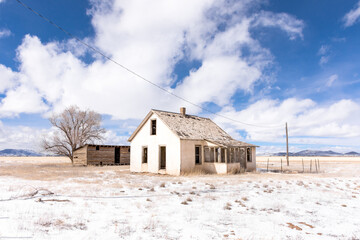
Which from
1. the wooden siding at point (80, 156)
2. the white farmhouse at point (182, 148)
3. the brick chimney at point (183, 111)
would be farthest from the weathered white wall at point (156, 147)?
the wooden siding at point (80, 156)

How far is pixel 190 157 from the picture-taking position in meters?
20.4

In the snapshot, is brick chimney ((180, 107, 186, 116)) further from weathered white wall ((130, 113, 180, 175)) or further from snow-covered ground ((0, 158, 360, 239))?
snow-covered ground ((0, 158, 360, 239))

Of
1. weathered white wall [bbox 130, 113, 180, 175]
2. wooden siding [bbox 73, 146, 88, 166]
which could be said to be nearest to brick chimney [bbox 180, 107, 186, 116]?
weathered white wall [bbox 130, 113, 180, 175]

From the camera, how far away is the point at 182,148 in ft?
64.6

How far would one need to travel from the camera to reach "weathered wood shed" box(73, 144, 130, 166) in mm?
31453

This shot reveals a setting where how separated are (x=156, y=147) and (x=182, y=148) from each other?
2.85 m

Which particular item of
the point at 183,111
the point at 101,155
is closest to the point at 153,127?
the point at 183,111

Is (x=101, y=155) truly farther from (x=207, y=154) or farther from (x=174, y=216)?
(x=174, y=216)

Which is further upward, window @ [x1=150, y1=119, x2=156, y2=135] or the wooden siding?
window @ [x1=150, y1=119, x2=156, y2=135]

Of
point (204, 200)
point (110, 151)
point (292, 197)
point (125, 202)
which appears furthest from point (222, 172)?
point (110, 151)

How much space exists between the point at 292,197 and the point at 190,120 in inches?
592

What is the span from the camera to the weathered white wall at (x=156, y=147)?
1992 centimetres

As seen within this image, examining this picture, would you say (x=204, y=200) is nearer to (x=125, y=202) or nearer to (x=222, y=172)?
(x=125, y=202)

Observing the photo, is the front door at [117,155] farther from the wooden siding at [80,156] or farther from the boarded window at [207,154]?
the boarded window at [207,154]
